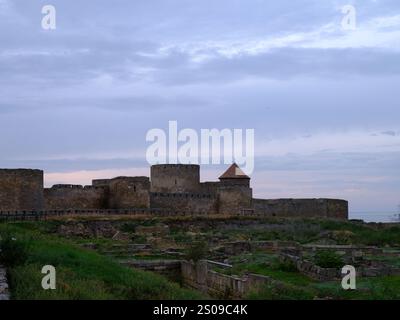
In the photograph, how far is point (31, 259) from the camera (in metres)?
12.2

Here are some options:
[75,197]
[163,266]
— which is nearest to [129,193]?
[75,197]

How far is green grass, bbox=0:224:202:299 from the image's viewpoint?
909cm

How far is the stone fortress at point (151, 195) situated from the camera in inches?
1238

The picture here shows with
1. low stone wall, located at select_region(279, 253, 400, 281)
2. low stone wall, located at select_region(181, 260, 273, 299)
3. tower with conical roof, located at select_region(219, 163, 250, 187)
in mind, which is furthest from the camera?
tower with conical roof, located at select_region(219, 163, 250, 187)

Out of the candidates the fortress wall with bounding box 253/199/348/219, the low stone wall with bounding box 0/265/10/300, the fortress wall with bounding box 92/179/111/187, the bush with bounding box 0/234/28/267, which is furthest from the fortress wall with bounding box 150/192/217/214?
the low stone wall with bounding box 0/265/10/300

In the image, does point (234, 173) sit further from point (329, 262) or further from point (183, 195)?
point (329, 262)

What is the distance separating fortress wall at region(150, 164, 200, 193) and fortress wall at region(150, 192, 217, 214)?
5.97 ft

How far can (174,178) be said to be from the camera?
40438 mm

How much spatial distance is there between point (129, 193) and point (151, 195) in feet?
4.01

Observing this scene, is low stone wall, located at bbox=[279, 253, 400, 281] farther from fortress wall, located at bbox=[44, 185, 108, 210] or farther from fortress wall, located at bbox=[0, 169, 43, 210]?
fortress wall, located at bbox=[44, 185, 108, 210]

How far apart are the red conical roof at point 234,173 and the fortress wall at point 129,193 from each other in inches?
305

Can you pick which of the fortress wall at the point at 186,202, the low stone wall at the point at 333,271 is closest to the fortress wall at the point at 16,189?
the fortress wall at the point at 186,202

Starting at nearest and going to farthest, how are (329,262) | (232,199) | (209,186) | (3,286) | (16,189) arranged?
1. (3,286)
2. (329,262)
3. (16,189)
4. (232,199)
5. (209,186)
